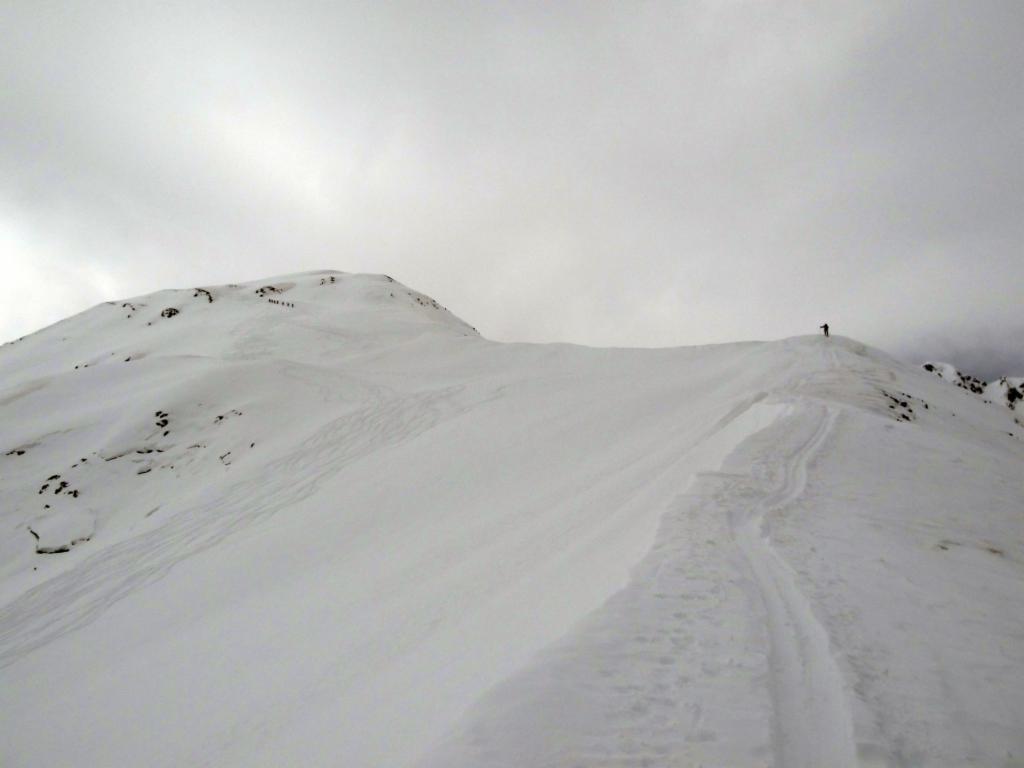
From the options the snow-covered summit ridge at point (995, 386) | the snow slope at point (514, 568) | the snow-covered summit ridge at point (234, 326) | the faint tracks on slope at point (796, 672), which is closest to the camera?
the faint tracks on slope at point (796, 672)

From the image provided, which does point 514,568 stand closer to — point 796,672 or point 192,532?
point 796,672

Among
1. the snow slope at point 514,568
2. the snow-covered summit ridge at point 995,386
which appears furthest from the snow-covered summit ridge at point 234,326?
the snow-covered summit ridge at point 995,386

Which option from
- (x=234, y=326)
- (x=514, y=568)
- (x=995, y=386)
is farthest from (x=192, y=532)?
(x=995, y=386)

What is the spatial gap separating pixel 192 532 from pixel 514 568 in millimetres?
6795

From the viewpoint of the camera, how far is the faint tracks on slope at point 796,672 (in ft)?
7.59

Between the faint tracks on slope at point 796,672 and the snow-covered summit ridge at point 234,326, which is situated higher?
the snow-covered summit ridge at point 234,326

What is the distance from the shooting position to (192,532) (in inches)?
340

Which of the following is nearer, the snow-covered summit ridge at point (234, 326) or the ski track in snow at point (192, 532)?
the ski track in snow at point (192, 532)

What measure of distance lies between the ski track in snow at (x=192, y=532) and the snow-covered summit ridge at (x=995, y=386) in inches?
3626

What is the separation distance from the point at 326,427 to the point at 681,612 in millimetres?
10771

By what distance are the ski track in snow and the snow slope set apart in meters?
0.06

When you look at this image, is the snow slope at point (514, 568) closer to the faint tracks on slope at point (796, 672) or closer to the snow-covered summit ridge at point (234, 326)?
the faint tracks on slope at point (796, 672)

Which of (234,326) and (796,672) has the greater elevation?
(234,326)

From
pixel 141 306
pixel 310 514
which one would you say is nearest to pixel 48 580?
pixel 310 514
